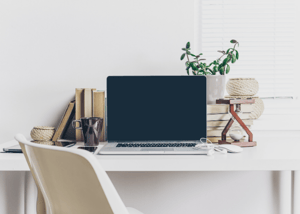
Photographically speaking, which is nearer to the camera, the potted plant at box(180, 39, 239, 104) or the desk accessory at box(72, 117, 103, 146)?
the desk accessory at box(72, 117, 103, 146)

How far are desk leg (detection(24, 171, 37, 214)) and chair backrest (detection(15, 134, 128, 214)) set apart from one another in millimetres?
811

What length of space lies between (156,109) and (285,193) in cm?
91

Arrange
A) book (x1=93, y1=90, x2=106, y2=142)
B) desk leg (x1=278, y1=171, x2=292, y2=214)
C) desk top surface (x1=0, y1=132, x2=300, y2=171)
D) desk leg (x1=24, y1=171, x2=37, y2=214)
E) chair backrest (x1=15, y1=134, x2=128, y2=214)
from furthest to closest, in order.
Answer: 1. desk leg (x1=278, y1=171, x2=292, y2=214)
2. desk leg (x1=24, y1=171, x2=37, y2=214)
3. book (x1=93, y1=90, x2=106, y2=142)
4. desk top surface (x1=0, y1=132, x2=300, y2=171)
5. chair backrest (x1=15, y1=134, x2=128, y2=214)

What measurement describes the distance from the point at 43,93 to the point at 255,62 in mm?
1196

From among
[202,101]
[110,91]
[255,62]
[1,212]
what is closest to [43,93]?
[110,91]

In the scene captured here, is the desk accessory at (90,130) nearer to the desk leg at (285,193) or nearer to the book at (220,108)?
the book at (220,108)

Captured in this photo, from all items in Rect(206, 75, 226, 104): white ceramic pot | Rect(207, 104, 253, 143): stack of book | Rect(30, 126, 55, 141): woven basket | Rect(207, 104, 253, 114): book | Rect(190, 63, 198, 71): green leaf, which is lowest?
Rect(30, 126, 55, 141): woven basket

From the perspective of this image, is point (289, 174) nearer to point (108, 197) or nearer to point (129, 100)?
point (129, 100)

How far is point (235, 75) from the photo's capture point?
161 centimetres

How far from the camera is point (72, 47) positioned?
1453mm

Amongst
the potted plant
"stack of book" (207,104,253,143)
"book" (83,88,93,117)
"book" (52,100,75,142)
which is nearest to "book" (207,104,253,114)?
"stack of book" (207,104,253,143)

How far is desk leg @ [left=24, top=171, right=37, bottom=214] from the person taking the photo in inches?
55.1

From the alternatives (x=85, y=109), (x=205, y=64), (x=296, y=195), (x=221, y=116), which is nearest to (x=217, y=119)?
(x=221, y=116)

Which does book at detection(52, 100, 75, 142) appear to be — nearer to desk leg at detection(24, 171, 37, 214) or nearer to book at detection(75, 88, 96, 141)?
book at detection(75, 88, 96, 141)
